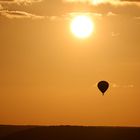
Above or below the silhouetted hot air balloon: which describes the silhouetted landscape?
below

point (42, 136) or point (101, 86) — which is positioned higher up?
point (101, 86)

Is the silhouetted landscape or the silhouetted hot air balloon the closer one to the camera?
the silhouetted landscape

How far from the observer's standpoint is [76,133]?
94.2 meters

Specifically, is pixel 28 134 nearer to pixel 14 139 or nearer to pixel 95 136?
pixel 14 139

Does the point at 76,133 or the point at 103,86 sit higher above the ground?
the point at 103,86

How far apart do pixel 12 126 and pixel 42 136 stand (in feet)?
311

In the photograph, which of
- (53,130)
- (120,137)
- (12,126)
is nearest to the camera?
(120,137)

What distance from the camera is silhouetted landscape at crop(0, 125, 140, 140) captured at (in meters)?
92.1

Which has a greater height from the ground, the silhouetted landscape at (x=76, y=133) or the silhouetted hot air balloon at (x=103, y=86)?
the silhouetted hot air balloon at (x=103, y=86)

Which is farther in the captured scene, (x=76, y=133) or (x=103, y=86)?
(x=103, y=86)

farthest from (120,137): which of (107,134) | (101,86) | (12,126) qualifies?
(12,126)

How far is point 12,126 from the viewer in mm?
188375

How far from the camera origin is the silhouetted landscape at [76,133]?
302ft

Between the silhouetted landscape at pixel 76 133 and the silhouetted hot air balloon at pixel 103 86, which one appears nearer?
the silhouetted landscape at pixel 76 133
